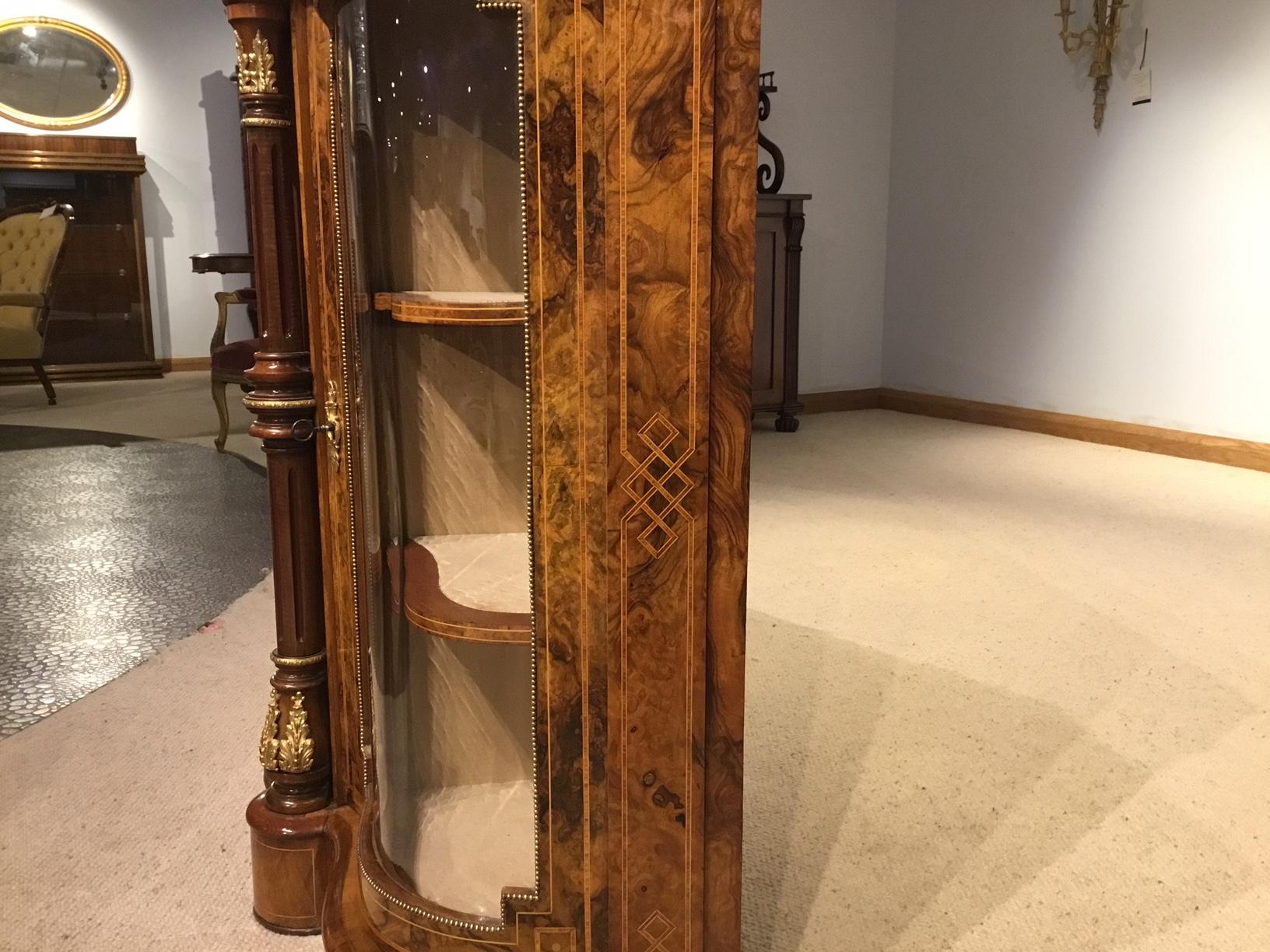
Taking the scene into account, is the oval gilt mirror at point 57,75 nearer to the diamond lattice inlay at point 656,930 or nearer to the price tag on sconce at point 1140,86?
the price tag on sconce at point 1140,86

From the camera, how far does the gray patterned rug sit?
2.13 meters

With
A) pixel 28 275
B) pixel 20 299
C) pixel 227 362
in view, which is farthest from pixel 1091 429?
pixel 28 275

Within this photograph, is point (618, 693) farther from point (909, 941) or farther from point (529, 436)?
point (909, 941)

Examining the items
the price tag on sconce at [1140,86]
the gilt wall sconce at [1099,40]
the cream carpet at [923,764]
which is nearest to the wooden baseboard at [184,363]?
the cream carpet at [923,764]

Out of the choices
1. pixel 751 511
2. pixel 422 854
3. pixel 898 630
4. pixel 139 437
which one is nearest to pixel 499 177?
pixel 422 854

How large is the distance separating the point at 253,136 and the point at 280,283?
16cm

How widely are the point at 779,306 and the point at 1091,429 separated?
140cm

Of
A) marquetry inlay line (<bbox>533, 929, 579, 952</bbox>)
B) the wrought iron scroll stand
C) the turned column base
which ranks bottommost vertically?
the turned column base

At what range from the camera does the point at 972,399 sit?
502 cm

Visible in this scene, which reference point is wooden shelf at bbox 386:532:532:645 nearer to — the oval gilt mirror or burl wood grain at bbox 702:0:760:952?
burl wood grain at bbox 702:0:760:952

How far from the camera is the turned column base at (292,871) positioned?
1.27 metres

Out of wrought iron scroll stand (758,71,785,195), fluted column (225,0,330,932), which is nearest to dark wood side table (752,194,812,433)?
wrought iron scroll stand (758,71,785,195)

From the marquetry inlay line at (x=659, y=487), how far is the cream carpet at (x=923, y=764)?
584 mm

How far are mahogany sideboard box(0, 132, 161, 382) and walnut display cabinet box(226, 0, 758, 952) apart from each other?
610cm
